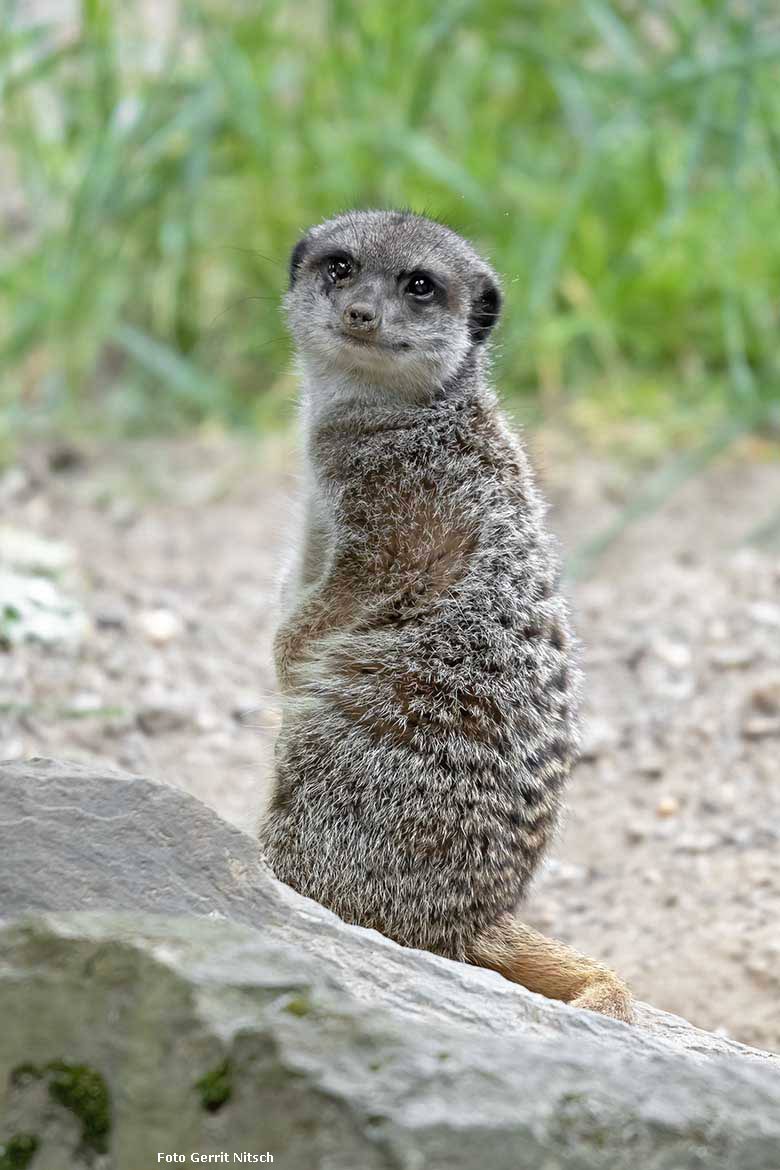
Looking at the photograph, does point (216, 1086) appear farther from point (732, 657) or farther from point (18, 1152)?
point (732, 657)

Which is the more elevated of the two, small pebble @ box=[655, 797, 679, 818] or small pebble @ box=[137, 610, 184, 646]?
small pebble @ box=[137, 610, 184, 646]

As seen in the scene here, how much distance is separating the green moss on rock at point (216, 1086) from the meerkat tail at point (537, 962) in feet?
3.04

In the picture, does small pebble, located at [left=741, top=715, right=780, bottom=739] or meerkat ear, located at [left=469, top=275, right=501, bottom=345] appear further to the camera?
small pebble, located at [left=741, top=715, right=780, bottom=739]

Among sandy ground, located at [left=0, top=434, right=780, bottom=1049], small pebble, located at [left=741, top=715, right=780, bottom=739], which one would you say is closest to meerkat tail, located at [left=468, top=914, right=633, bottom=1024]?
sandy ground, located at [left=0, top=434, right=780, bottom=1049]

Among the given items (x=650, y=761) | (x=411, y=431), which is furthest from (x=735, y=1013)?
(x=411, y=431)

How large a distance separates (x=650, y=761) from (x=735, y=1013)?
101cm

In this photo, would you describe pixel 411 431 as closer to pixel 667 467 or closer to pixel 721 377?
pixel 667 467

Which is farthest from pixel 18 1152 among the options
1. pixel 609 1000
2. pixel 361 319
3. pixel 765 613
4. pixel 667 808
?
pixel 765 613

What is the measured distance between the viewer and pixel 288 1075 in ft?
4.91

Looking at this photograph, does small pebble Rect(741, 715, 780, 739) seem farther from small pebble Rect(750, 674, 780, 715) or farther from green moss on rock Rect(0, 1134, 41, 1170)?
green moss on rock Rect(0, 1134, 41, 1170)

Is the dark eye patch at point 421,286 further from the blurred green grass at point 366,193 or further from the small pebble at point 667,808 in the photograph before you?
the blurred green grass at point 366,193

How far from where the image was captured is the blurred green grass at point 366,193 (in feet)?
18.5

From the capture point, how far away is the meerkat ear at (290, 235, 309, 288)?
3124 mm

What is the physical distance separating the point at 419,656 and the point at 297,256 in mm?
1067
